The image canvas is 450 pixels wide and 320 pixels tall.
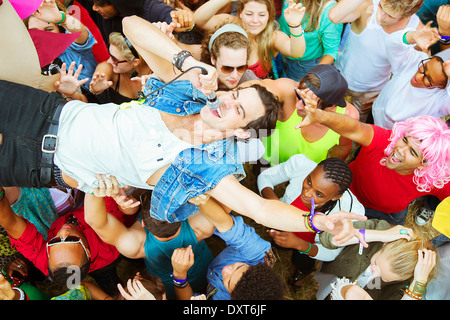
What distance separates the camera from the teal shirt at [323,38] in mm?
3268

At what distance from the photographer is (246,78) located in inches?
113

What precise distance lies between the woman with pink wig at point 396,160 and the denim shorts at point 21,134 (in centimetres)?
167

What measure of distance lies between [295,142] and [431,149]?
3.24ft

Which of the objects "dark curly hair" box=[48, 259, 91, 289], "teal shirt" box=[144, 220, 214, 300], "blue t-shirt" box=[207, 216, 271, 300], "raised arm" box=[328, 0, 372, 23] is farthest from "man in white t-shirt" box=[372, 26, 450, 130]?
"dark curly hair" box=[48, 259, 91, 289]

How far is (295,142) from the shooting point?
279 centimetres

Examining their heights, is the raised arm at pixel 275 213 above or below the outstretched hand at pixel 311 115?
below

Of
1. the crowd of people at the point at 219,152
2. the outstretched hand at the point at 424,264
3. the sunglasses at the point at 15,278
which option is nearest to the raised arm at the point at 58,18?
the crowd of people at the point at 219,152

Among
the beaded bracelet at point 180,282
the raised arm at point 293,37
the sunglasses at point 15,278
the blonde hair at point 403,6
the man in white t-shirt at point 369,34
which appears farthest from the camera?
the raised arm at point 293,37

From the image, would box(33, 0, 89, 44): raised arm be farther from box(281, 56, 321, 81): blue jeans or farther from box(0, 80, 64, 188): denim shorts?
box(281, 56, 321, 81): blue jeans

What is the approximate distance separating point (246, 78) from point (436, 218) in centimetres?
184

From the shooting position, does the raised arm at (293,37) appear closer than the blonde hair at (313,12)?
Yes

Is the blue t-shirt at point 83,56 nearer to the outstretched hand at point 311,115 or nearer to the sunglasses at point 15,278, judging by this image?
the sunglasses at point 15,278

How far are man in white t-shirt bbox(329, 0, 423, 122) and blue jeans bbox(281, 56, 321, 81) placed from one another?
0.30 m
